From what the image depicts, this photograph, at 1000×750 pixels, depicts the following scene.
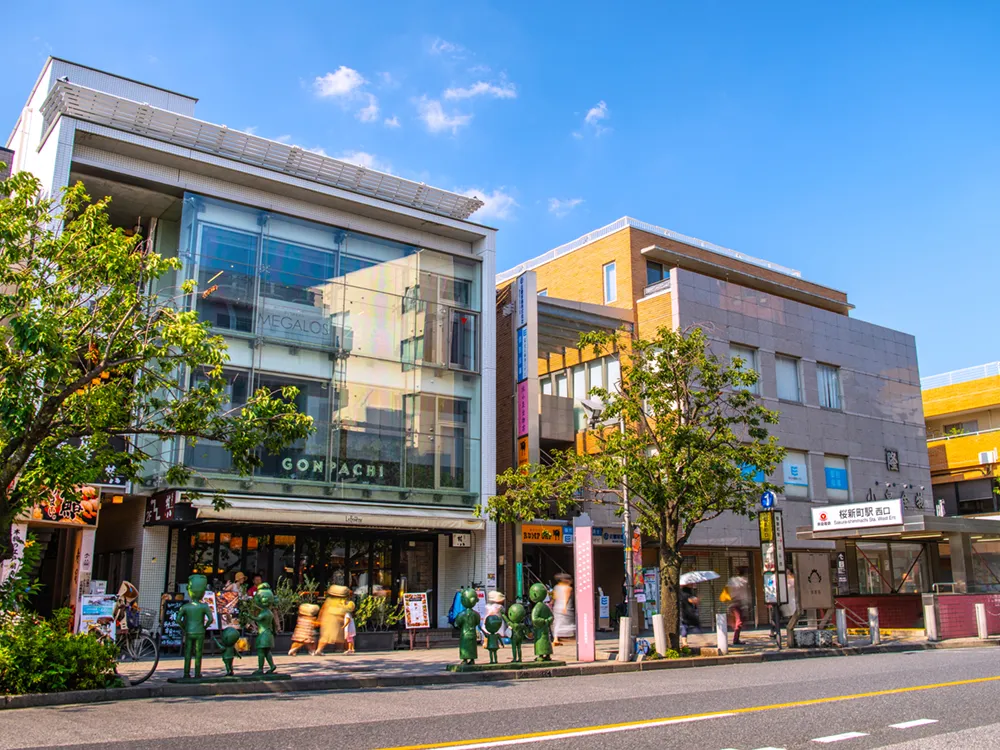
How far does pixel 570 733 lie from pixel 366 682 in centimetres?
716

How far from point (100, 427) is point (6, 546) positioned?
2168 millimetres

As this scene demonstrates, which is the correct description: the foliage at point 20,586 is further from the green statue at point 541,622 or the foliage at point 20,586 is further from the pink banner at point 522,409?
the pink banner at point 522,409

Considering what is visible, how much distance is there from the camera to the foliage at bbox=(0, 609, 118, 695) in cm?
1173

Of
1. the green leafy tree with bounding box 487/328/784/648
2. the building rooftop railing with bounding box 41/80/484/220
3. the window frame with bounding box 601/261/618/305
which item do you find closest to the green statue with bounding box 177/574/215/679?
the green leafy tree with bounding box 487/328/784/648

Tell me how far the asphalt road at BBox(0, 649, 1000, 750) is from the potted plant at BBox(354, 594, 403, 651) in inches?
318

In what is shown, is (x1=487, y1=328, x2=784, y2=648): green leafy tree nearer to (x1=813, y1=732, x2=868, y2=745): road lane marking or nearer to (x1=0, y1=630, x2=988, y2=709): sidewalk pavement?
(x1=0, y1=630, x2=988, y2=709): sidewalk pavement

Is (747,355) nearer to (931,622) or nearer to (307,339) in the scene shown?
(931,622)

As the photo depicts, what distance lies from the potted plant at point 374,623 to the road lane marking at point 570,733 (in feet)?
43.8

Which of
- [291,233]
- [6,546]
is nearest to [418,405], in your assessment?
[291,233]

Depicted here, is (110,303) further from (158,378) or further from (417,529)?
(417,529)

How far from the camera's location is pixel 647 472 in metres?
20.1

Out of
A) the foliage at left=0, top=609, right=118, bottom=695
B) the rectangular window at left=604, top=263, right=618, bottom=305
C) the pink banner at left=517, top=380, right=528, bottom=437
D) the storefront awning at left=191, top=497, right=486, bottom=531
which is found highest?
the rectangular window at left=604, top=263, right=618, bottom=305

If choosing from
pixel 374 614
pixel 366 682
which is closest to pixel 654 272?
pixel 374 614

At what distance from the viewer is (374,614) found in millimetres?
22672
